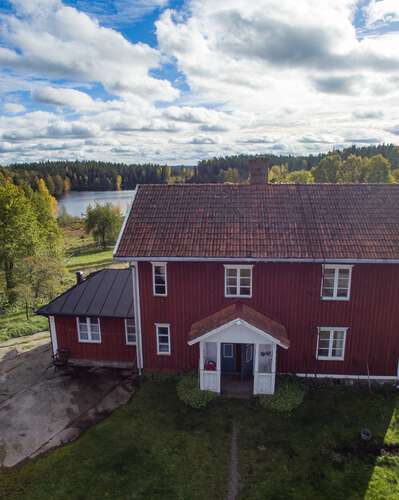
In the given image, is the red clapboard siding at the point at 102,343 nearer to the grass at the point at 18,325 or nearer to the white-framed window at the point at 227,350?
the white-framed window at the point at 227,350

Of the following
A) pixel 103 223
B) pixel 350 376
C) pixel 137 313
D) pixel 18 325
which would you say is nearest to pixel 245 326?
pixel 137 313

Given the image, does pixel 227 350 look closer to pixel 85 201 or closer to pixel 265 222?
pixel 265 222

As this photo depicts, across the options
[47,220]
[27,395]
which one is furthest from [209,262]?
[47,220]

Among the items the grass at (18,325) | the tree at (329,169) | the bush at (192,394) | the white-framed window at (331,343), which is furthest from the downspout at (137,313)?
the tree at (329,169)

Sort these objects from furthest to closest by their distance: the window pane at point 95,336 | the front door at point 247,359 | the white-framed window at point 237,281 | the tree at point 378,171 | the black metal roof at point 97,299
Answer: the tree at point 378,171 → the window pane at point 95,336 → the black metal roof at point 97,299 → the front door at point 247,359 → the white-framed window at point 237,281

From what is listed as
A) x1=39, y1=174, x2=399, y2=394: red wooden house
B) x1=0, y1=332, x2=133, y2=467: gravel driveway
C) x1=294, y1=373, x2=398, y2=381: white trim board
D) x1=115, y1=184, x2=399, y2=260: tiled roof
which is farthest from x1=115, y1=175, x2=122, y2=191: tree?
x1=294, y1=373, x2=398, y2=381: white trim board

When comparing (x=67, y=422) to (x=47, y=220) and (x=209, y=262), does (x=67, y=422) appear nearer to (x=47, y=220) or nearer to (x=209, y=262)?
(x=209, y=262)

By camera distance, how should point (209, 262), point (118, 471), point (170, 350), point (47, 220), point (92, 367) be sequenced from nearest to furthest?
point (118, 471), point (209, 262), point (170, 350), point (92, 367), point (47, 220)

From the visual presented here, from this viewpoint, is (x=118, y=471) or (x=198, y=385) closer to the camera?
(x=118, y=471)
